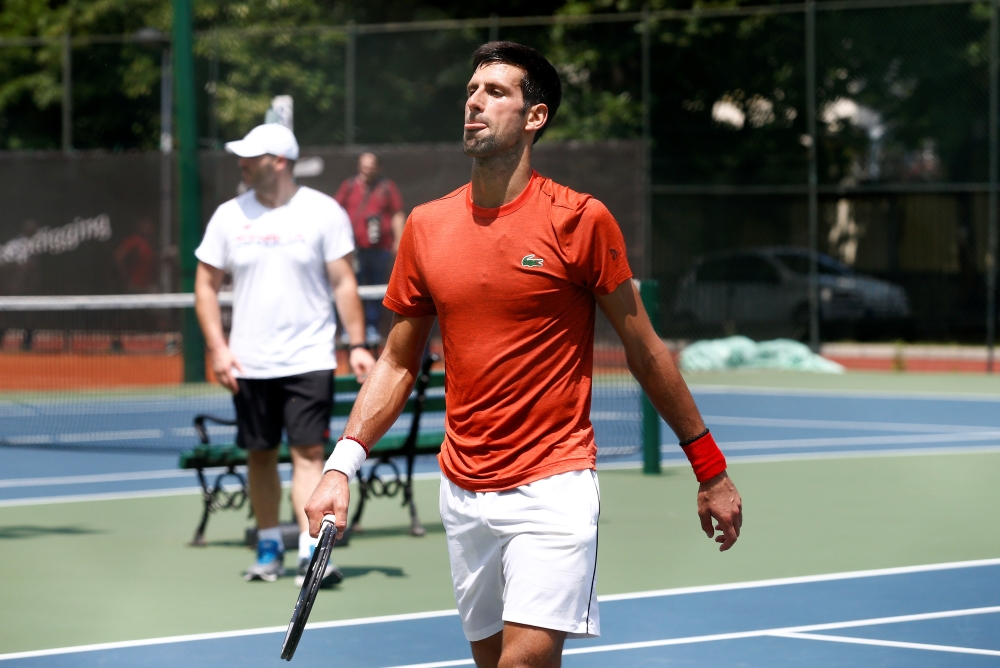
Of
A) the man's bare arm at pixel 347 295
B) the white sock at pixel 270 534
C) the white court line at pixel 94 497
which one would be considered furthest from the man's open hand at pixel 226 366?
the white court line at pixel 94 497

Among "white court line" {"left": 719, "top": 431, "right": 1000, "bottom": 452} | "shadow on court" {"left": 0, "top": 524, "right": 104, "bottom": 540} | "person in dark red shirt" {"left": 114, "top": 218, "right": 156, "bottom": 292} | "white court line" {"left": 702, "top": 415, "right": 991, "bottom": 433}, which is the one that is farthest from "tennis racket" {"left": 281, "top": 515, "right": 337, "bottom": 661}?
"person in dark red shirt" {"left": 114, "top": 218, "right": 156, "bottom": 292}

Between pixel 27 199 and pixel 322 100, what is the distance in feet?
12.7

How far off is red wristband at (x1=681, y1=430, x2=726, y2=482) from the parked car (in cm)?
1485

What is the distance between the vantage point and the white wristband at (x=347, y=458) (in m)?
3.70

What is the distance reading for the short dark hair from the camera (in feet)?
12.3

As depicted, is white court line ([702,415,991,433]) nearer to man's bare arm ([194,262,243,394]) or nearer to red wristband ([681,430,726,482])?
man's bare arm ([194,262,243,394])

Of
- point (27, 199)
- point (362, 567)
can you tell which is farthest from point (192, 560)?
point (27, 199)

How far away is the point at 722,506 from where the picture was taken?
3643mm

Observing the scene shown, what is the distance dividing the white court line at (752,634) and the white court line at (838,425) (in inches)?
262

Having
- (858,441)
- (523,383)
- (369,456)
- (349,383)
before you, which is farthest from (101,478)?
(523,383)

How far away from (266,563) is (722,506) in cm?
366

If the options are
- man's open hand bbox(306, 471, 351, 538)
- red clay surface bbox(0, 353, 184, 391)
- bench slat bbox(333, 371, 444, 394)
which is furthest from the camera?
red clay surface bbox(0, 353, 184, 391)

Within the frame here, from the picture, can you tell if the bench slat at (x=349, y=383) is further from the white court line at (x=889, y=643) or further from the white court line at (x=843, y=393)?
the white court line at (x=843, y=393)

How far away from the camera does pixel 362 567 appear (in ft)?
23.7
